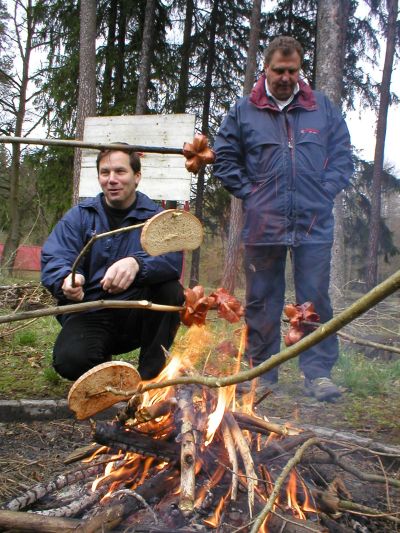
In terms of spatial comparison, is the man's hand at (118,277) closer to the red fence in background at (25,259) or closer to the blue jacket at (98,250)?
the blue jacket at (98,250)

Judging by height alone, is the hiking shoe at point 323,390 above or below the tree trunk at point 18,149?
below

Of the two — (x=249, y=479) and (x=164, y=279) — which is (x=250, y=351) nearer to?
(x=164, y=279)

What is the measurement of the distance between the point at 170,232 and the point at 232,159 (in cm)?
221

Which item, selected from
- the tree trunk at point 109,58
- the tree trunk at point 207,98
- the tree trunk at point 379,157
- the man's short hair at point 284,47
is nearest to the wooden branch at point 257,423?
the man's short hair at point 284,47

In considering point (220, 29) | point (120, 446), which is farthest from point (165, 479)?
point (220, 29)

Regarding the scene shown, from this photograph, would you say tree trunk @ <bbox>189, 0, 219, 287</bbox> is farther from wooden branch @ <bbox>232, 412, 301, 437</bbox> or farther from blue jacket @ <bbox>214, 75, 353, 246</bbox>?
wooden branch @ <bbox>232, 412, 301, 437</bbox>

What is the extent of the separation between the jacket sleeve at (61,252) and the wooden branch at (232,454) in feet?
3.77

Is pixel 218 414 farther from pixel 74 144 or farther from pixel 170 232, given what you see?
pixel 74 144

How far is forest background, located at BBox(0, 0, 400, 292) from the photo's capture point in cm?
1325

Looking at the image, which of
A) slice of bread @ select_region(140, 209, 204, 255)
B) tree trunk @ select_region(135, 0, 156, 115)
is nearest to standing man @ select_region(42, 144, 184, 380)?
slice of bread @ select_region(140, 209, 204, 255)

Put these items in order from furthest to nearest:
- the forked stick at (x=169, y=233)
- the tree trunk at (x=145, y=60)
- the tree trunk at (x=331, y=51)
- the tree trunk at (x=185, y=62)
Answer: the tree trunk at (x=185, y=62) → the tree trunk at (x=145, y=60) → the tree trunk at (x=331, y=51) → the forked stick at (x=169, y=233)

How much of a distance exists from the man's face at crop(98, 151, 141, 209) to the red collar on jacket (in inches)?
46.3

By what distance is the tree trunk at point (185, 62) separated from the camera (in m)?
14.9

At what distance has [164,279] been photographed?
2988 mm
